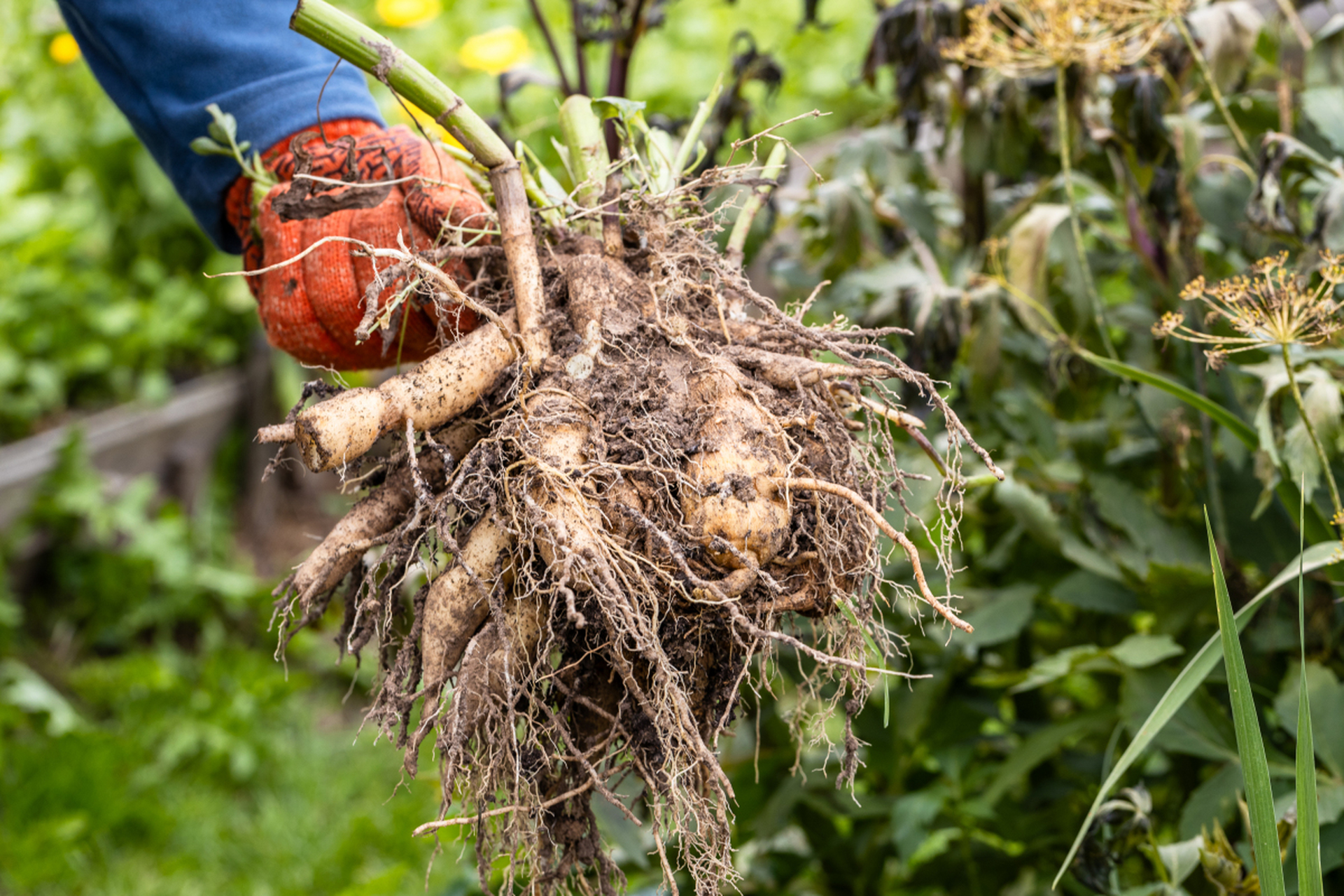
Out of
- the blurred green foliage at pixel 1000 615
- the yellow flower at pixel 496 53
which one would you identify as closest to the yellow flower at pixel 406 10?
the yellow flower at pixel 496 53

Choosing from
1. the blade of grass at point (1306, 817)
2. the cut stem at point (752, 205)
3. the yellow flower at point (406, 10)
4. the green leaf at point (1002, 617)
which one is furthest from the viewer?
the yellow flower at point (406, 10)

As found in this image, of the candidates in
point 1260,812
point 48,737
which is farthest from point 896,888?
point 48,737

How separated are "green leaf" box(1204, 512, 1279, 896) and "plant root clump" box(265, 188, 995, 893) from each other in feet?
0.78

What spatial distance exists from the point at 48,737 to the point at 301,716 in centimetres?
62

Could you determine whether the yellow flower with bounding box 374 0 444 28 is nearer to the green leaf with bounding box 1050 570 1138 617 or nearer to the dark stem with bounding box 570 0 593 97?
the dark stem with bounding box 570 0 593 97

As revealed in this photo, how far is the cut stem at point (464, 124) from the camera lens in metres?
0.95

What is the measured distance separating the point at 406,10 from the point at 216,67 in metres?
2.35

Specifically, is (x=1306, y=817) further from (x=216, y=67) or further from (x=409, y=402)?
(x=216, y=67)

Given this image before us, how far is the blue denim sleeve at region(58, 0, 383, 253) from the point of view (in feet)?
4.15

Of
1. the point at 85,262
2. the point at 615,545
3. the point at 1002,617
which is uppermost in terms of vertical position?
the point at 615,545

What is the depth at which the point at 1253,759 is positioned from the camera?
34.8 inches

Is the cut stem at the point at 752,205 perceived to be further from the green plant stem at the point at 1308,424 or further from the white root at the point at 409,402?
the green plant stem at the point at 1308,424

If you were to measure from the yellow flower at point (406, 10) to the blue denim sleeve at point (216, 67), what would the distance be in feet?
7.32

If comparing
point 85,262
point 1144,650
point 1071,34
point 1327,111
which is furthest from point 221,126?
point 85,262
